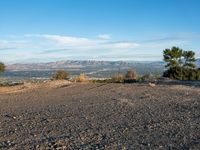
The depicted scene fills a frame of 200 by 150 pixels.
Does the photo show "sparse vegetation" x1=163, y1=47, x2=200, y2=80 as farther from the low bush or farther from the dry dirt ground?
the dry dirt ground

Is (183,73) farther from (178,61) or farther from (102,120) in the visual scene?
(102,120)

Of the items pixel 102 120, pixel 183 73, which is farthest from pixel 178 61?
pixel 102 120

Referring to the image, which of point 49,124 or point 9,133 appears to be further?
point 49,124

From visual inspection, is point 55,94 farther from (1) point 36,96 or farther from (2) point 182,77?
(2) point 182,77

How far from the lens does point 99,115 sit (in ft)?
57.5

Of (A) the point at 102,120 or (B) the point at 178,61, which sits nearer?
(A) the point at 102,120

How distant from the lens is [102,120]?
1612 centimetres

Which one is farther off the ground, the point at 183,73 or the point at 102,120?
the point at 102,120

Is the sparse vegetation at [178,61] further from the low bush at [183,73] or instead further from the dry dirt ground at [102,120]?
the dry dirt ground at [102,120]

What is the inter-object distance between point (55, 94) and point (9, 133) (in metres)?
14.2

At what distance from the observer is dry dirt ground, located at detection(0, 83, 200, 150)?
1196 centimetres

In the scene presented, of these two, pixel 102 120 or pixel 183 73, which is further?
pixel 183 73

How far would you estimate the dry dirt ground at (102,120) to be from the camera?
1196 cm

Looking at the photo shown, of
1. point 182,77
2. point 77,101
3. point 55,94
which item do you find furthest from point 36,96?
point 182,77
